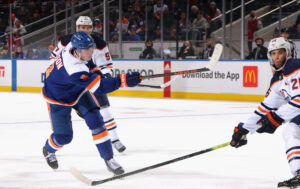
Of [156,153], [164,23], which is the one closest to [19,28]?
[164,23]

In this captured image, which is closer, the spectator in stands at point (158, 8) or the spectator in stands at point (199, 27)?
the spectator in stands at point (199, 27)

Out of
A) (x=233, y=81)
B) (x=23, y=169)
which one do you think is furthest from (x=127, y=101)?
(x=23, y=169)

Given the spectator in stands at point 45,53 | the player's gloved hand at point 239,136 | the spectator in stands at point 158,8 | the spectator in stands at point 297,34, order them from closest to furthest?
the player's gloved hand at point 239,136 → the spectator in stands at point 297,34 → the spectator in stands at point 158,8 → the spectator in stands at point 45,53

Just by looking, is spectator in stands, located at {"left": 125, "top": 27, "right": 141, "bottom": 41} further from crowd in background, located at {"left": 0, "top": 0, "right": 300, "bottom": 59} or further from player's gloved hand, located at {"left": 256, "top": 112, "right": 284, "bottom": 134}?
player's gloved hand, located at {"left": 256, "top": 112, "right": 284, "bottom": 134}

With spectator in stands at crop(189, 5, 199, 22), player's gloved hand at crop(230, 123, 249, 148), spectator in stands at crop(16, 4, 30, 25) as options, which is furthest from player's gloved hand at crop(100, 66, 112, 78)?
spectator in stands at crop(16, 4, 30, 25)

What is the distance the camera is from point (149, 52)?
1224 centimetres

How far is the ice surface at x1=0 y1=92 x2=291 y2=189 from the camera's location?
13.1 feet

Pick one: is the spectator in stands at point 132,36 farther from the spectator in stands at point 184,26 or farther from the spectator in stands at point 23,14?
the spectator in stands at point 23,14

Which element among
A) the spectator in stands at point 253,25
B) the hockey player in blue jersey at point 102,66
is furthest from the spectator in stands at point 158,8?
the hockey player in blue jersey at point 102,66

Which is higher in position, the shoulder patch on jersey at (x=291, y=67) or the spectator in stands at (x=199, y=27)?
the spectator in stands at (x=199, y=27)

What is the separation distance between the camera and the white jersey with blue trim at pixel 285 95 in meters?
3.40

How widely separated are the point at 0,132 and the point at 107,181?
10.5ft

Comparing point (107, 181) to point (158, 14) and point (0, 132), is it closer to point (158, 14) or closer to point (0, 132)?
point (0, 132)

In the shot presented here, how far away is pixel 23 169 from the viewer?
14.5 ft
